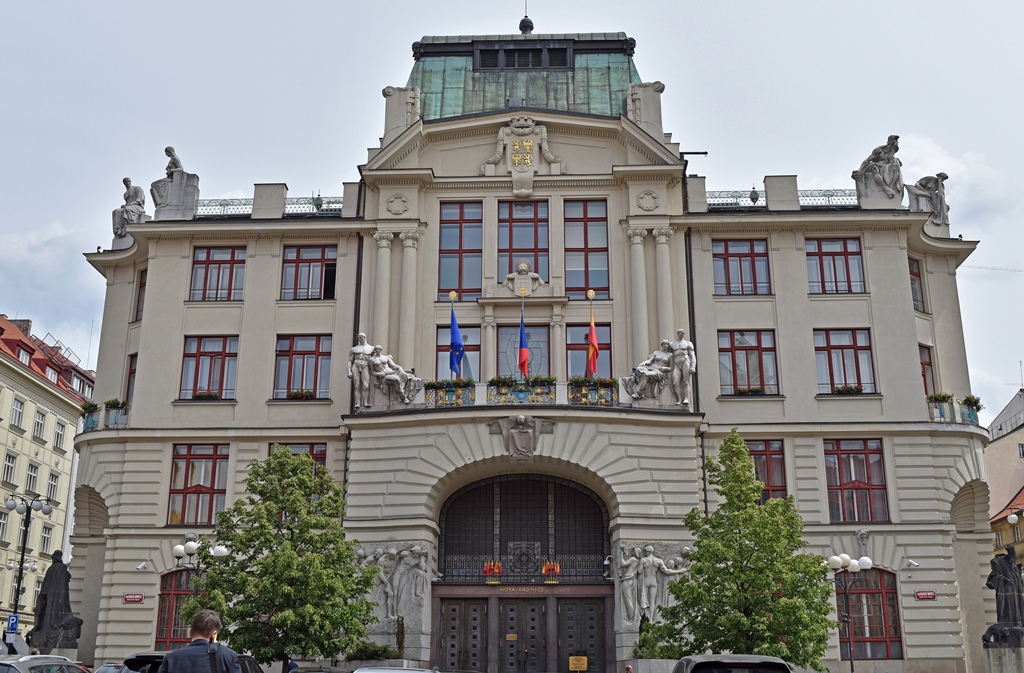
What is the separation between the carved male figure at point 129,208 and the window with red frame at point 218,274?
3.71 meters

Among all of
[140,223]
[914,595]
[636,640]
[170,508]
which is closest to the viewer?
[636,640]

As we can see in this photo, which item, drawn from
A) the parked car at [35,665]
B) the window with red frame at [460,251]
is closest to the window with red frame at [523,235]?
the window with red frame at [460,251]

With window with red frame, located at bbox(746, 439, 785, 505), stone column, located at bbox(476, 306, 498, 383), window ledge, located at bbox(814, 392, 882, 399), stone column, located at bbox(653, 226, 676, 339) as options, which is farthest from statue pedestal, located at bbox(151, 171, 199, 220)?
window ledge, located at bbox(814, 392, 882, 399)

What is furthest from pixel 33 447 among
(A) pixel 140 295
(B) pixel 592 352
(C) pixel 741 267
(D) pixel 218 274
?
(C) pixel 741 267

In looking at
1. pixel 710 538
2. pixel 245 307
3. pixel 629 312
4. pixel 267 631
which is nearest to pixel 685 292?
pixel 629 312

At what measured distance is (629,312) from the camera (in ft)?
124

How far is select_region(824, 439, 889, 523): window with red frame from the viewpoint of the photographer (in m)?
36.1

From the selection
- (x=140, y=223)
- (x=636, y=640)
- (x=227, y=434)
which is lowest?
(x=636, y=640)

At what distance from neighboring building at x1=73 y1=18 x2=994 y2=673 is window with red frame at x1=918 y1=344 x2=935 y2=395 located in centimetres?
21

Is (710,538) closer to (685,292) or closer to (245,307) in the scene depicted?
(685,292)

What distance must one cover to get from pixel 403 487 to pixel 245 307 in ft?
32.9

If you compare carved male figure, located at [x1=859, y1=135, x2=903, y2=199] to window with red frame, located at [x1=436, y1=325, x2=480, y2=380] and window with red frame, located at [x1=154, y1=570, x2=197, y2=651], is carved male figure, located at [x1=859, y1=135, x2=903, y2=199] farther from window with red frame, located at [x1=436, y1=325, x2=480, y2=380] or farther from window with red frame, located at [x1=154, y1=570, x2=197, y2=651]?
window with red frame, located at [x1=154, y1=570, x2=197, y2=651]

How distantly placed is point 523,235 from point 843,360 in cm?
1223

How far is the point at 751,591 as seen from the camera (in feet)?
84.7
